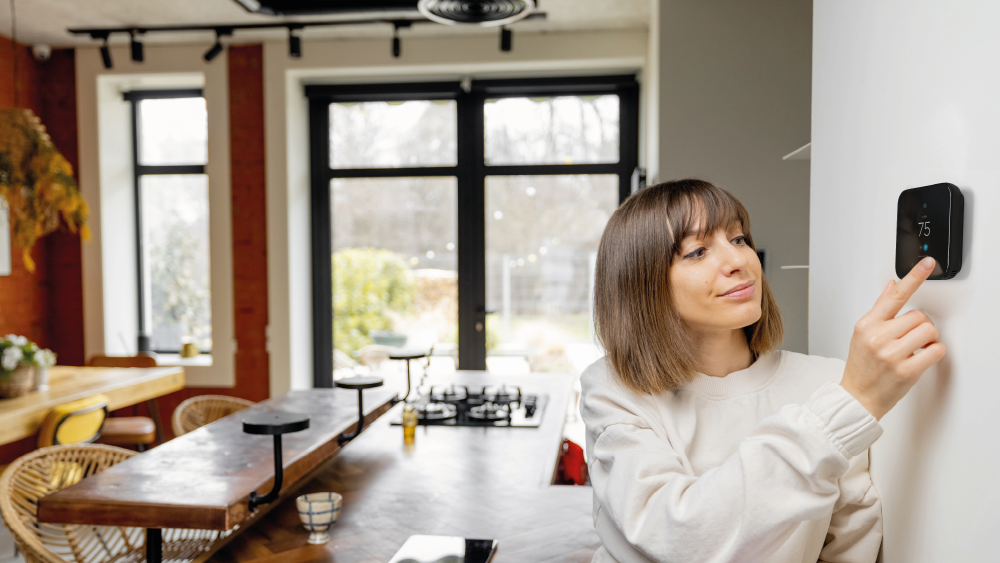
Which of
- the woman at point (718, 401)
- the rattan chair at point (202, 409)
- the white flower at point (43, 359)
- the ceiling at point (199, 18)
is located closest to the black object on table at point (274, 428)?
the woman at point (718, 401)

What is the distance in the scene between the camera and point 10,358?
3.20 m

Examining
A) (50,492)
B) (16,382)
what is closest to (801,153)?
(50,492)

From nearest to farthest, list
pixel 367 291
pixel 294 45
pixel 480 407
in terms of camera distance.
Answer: pixel 480 407, pixel 294 45, pixel 367 291

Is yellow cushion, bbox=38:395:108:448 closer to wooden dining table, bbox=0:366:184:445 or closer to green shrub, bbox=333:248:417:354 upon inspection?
wooden dining table, bbox=0:366:184:445

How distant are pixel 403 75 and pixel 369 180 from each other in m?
A: 0.83

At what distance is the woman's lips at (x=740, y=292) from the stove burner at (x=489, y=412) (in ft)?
6.12

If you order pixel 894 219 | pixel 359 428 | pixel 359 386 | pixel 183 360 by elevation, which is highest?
pixel 894 219

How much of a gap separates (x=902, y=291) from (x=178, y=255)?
538 cm

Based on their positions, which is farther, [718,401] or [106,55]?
[106,55]

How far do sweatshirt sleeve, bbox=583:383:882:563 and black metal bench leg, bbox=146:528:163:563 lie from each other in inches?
45.4

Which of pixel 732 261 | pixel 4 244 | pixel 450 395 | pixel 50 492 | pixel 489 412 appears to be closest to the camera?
pixel 732 261

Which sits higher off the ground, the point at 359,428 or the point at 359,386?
the point at 359,386

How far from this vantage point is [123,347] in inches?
201

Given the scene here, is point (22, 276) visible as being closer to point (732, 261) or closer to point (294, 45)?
point (294, 45)
